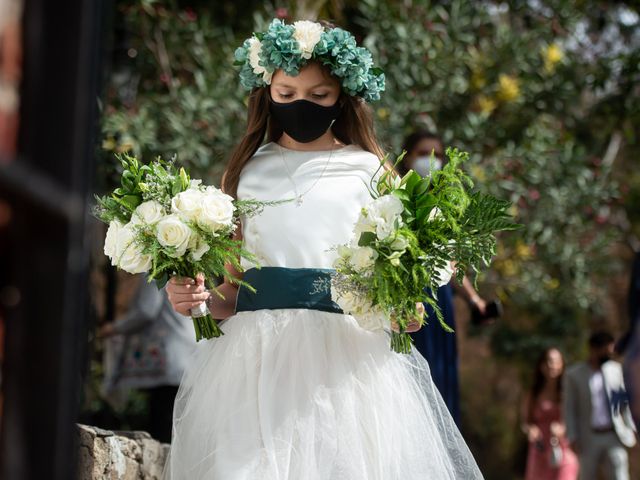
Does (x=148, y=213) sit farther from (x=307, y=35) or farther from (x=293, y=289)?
Result: (x=307, y=35)

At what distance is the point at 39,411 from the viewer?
1.42 metres

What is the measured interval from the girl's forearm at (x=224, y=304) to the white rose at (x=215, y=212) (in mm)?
493

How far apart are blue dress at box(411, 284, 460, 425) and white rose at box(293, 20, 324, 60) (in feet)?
6.19

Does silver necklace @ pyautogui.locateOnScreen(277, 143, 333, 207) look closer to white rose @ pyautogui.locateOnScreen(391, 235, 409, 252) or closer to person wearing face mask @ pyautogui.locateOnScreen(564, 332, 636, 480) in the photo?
white rose @ pyautogui.locateOnScreen(391, 235, 409, 252)

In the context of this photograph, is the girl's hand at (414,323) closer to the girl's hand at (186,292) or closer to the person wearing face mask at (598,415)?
the girl's hand at (186,292)

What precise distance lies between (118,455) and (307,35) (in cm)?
171

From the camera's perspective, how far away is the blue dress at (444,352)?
18.2 feet

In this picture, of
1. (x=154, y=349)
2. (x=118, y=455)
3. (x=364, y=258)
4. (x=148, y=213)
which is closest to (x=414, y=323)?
(x=364, y=258)

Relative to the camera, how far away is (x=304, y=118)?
398 cm

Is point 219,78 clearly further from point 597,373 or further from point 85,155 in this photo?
point 85,155

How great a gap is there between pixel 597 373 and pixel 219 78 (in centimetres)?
367

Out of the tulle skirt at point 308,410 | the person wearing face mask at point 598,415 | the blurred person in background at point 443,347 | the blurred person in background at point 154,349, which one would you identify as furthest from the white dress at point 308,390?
the person wearing face mask at point 598,415

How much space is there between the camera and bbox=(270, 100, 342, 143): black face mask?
3.97 meters

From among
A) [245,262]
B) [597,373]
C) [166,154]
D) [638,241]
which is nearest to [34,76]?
[245,262]
